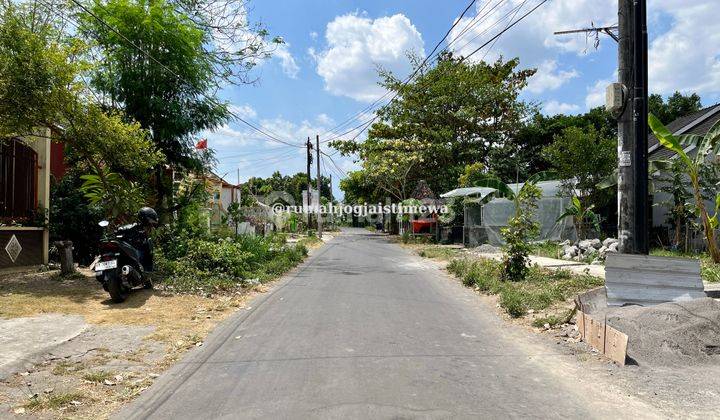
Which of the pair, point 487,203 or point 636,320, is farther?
point 487,203

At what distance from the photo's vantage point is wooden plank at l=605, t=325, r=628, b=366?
5770 mm

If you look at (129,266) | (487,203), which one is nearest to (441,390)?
(129,266)

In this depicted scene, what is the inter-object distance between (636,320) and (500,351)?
1773 mm

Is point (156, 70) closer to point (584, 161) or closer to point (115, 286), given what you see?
point (115, 286)

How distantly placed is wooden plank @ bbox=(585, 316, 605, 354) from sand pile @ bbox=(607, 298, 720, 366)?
291 mm

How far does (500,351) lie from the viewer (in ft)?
21.0

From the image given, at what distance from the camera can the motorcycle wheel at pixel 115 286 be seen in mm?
8570

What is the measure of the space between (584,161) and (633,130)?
11.3 meters

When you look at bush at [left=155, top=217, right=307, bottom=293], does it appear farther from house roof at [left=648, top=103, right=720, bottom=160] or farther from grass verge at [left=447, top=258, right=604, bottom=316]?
house roof at [left=648, top=103, right=720, bottom=160]

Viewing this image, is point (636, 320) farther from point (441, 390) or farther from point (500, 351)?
point (441, 390)

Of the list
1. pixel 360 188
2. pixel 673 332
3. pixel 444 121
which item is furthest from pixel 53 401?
pixel 360 188

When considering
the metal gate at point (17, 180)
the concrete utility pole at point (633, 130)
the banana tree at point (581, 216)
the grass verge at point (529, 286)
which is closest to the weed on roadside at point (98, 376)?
the grass verge at point (529, 286)

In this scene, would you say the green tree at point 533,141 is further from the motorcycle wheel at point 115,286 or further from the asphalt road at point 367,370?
the motorcycle wheel at point 115,286

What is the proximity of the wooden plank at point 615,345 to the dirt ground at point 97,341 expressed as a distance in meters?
4.89
